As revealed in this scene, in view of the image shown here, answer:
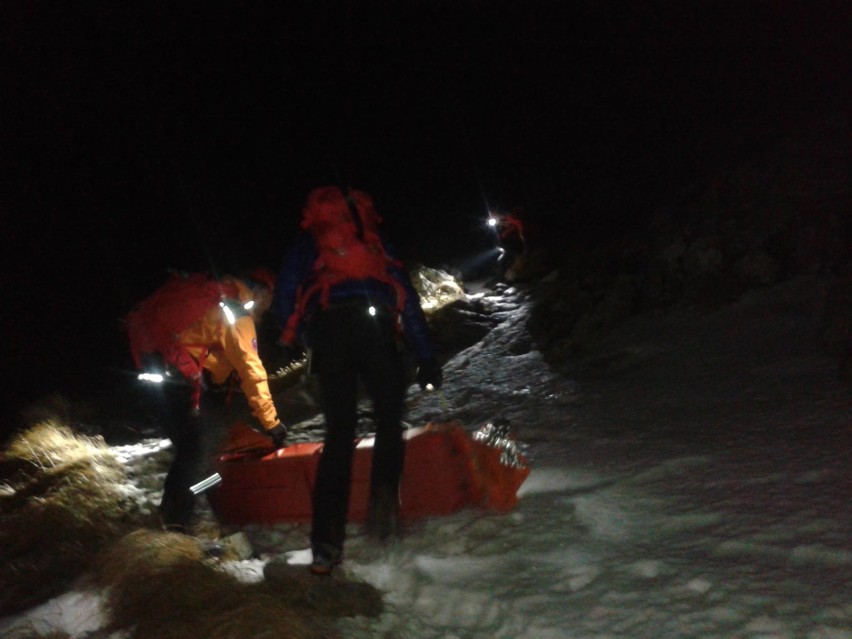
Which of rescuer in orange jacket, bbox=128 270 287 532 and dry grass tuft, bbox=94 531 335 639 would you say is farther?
rescuer in orange jacket, bbox=128 270 287 532

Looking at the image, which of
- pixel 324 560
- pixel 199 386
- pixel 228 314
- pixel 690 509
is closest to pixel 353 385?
pixel 324 560

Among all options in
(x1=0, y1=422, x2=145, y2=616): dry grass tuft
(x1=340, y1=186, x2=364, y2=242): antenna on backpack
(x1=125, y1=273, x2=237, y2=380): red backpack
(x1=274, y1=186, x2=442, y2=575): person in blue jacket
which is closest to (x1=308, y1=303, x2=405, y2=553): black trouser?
(x1=274, y1=186, x2=442, y2=575): person in blue jacket

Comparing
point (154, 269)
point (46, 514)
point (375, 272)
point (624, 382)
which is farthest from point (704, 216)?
point (154, 269)

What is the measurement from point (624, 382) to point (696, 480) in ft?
Answer: 7.82

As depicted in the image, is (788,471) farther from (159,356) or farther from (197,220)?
(197,220)

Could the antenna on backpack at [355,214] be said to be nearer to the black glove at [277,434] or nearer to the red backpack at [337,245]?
the red backpack at [337,245]

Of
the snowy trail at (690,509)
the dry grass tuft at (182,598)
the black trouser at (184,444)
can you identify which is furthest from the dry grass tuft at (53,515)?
the snowy trail at (690,509)

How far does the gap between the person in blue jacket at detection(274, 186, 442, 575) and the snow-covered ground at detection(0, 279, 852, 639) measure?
1.39 feet

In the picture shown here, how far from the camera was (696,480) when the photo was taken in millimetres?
2836

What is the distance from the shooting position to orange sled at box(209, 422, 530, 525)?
9.74ft

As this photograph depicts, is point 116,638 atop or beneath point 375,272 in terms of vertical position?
beneath

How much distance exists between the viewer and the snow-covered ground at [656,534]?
6.37 ft

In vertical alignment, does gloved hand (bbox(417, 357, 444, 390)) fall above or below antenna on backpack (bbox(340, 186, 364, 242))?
below

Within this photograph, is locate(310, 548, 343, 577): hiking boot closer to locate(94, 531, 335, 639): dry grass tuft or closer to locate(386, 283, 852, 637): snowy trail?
locate(94, 531, 335, 639): dry grass tuft
